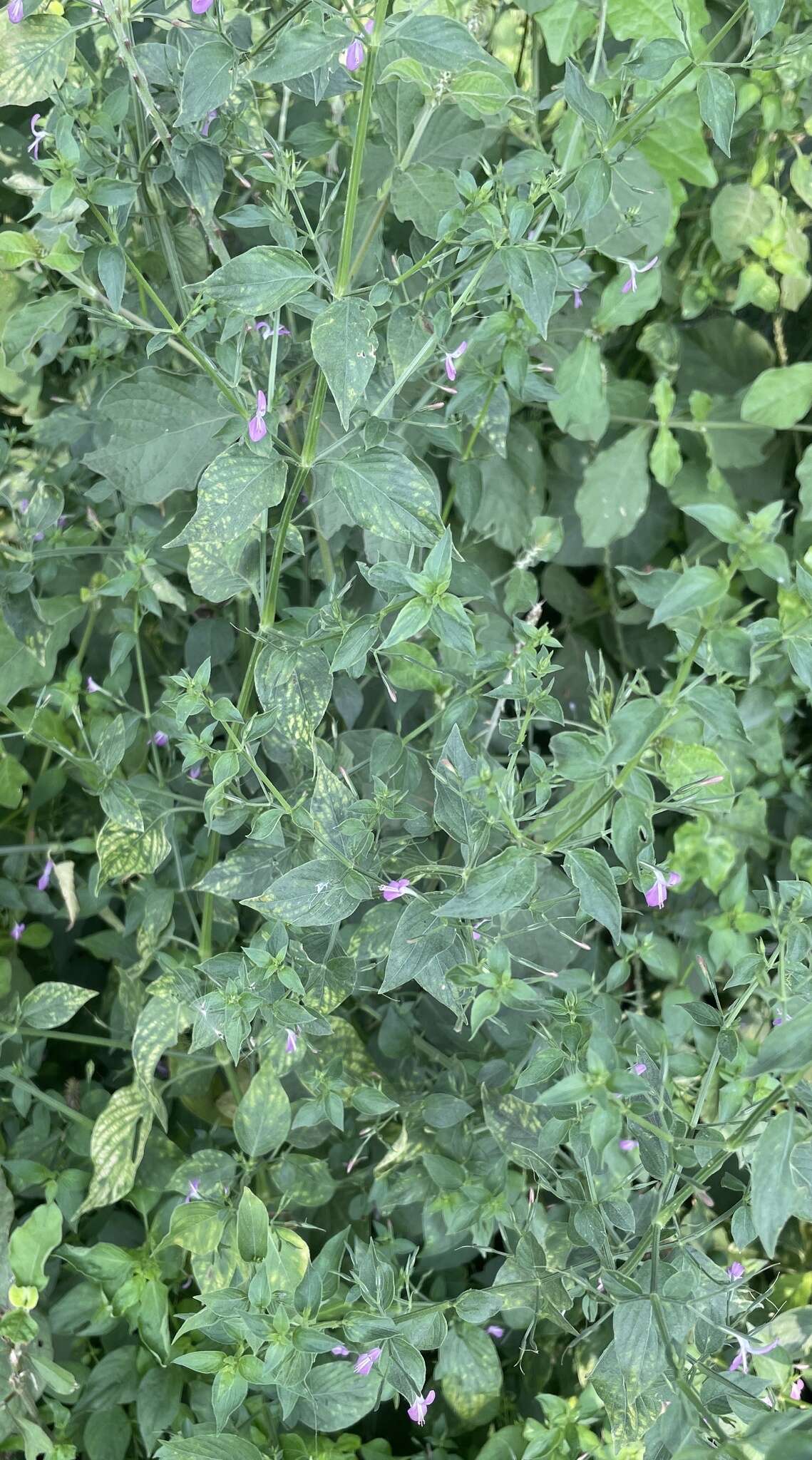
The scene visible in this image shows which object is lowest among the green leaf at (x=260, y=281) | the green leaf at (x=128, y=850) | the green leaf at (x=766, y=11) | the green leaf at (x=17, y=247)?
the green leaf at (x=128, y=850)

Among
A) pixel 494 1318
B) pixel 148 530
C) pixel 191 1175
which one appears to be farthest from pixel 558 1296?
pixel 148 530

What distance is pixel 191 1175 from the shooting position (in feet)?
3.14

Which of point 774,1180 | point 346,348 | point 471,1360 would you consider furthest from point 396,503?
point 471,1360

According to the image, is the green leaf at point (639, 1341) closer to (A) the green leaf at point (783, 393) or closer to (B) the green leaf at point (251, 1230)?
(B) the green leaf at point (251, 1230)

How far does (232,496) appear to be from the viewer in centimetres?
73

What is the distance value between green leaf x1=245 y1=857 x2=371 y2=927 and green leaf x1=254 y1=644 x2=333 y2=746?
4.0 inches

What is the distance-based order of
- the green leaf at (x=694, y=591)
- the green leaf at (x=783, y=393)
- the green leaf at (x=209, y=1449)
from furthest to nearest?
the green leaf at (x=783, y=393) → the green leaf at (x=209, y=1449) → the green leaf at (x=694, y=591)

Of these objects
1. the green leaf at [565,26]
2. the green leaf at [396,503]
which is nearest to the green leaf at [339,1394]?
the green leaf at [396,503]

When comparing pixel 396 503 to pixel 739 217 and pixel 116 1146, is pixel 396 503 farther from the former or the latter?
pixel 739 217

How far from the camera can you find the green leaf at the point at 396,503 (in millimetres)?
717

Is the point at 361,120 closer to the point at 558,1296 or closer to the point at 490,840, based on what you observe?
the point at 490,840

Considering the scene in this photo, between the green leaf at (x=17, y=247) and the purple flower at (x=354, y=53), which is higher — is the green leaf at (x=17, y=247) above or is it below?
below

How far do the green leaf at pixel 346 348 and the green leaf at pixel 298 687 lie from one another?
0.18 meters

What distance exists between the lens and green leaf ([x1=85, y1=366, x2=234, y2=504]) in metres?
0.95
